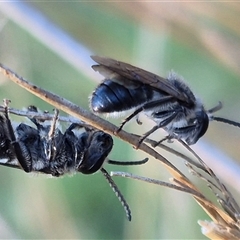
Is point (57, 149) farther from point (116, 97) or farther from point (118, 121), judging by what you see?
point (118, 121)

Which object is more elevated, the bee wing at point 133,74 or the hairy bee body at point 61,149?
the bee wing at point 133,74

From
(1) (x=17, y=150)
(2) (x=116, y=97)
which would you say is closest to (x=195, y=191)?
(2) (x=116, y=97)

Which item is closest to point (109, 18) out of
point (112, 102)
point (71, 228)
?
point (71, 228)

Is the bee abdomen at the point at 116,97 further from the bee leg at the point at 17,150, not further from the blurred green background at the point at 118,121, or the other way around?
the blurred green background at the point at 118,121

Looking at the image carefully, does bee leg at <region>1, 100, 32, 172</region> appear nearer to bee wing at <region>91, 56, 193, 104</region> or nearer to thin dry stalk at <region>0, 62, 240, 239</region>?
thin dry stalk at <region>0, 62, 240, 239</region>

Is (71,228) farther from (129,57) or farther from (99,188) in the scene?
(129,57)

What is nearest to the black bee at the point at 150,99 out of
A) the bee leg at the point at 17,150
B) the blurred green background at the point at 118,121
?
the bee leg at the point at 17,150
